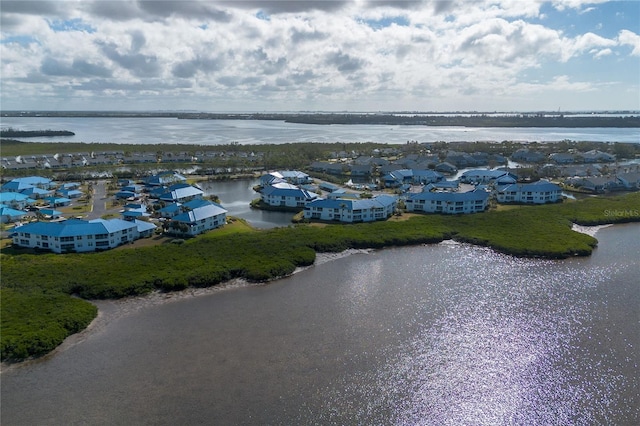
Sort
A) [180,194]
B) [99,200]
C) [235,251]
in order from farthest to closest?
1. [99,200]
2. [180,194]
3. [235,251]

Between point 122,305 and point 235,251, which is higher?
point 235,251

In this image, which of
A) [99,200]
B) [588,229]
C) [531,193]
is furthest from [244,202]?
[588,229]

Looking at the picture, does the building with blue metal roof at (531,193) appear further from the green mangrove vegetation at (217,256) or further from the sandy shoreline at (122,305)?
the sandy shoreline at (122,305)

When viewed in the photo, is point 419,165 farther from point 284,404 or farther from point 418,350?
point 284,404

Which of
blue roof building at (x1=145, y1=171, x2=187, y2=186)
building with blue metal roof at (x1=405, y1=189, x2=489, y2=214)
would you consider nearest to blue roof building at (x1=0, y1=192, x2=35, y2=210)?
blue roof building at (x1=145, y1=171, x2=187, y2=186)

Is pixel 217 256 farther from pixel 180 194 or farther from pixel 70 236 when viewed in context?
pixel 180 194

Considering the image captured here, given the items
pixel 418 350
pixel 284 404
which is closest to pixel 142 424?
pixel 284 404
